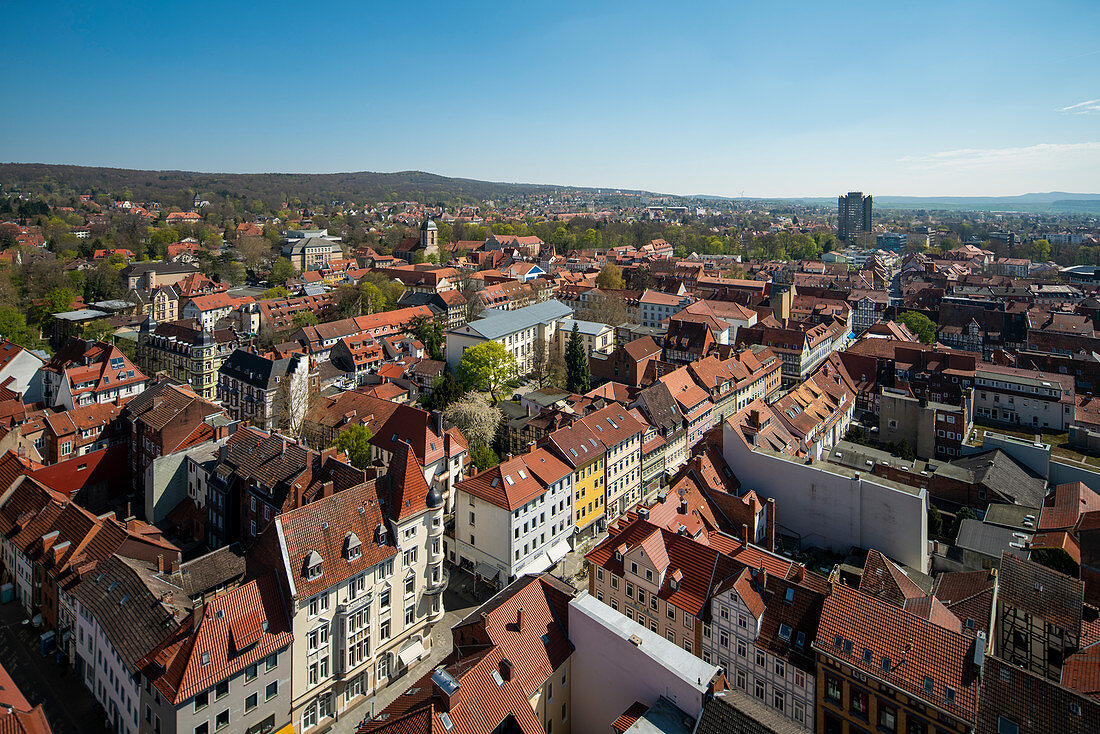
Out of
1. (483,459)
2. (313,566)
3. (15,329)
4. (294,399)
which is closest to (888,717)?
(313,566)

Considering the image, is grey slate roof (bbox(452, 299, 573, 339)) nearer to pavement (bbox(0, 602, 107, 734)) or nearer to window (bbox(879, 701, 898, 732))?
pavement (bbox(0, 602, 107, 734))

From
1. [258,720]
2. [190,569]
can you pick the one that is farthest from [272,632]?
[190,569]

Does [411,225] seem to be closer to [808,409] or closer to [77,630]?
[808,409]

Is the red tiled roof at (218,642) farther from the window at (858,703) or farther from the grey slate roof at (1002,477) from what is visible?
the grey slate roof at (1002,477)

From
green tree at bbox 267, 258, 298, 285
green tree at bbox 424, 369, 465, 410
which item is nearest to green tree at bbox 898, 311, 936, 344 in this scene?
green tree at bbox 424, 369, 465, 410

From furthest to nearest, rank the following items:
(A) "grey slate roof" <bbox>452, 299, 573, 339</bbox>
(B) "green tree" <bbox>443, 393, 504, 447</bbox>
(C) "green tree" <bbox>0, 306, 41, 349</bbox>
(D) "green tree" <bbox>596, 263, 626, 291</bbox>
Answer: (D) "green tree" <bbox>596, 263, 626, 291</bbox> < (C) "green tree" <bbox>0, 306, 41, 349</bbox> < (A) "grey slate roof" <bbox>452, 299, 573, 339</bbox> < (B) "green tree" <bbox>443, 393, 504, 447</bbox>

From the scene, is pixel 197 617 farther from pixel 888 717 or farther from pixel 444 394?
pixel 444 394

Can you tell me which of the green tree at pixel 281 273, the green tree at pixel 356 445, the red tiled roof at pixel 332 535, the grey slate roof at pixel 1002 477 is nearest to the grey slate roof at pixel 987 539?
the grey slate roof at pixel 1002 477
